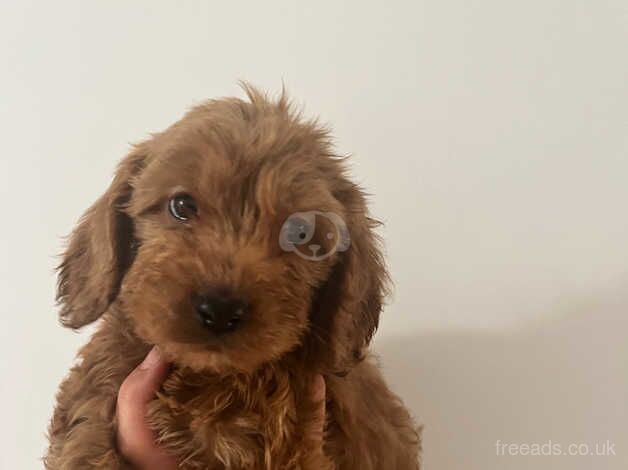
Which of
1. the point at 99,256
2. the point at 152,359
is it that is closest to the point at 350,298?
the point at 152,359

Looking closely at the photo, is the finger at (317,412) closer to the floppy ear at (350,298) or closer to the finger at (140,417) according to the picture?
the floppy ear at (350,298)

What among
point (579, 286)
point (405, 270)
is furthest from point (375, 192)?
point (579, 286)

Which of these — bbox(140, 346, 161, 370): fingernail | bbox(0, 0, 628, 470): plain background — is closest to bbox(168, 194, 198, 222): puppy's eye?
bbox(140, 346, 161, 370): fingernail

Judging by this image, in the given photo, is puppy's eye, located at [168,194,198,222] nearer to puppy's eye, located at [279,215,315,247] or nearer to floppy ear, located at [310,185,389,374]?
puppy's eye, located at [279,215,315,247]

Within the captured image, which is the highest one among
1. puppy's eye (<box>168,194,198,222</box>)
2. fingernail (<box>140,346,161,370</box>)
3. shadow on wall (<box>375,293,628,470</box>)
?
puppy's eye (<box>168,194,198,222</box>)

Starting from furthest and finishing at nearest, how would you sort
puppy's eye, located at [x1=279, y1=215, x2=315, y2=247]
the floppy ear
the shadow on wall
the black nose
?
the shadow on wall → the floppy ear → puppy's eye, located at [x1=279, y1=215, x2=315, y2=247] → the black nose

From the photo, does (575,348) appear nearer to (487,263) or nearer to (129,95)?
(487,263)

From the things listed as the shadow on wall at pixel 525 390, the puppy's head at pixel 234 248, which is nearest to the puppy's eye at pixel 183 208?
the puppy's head at pixel 234 248
